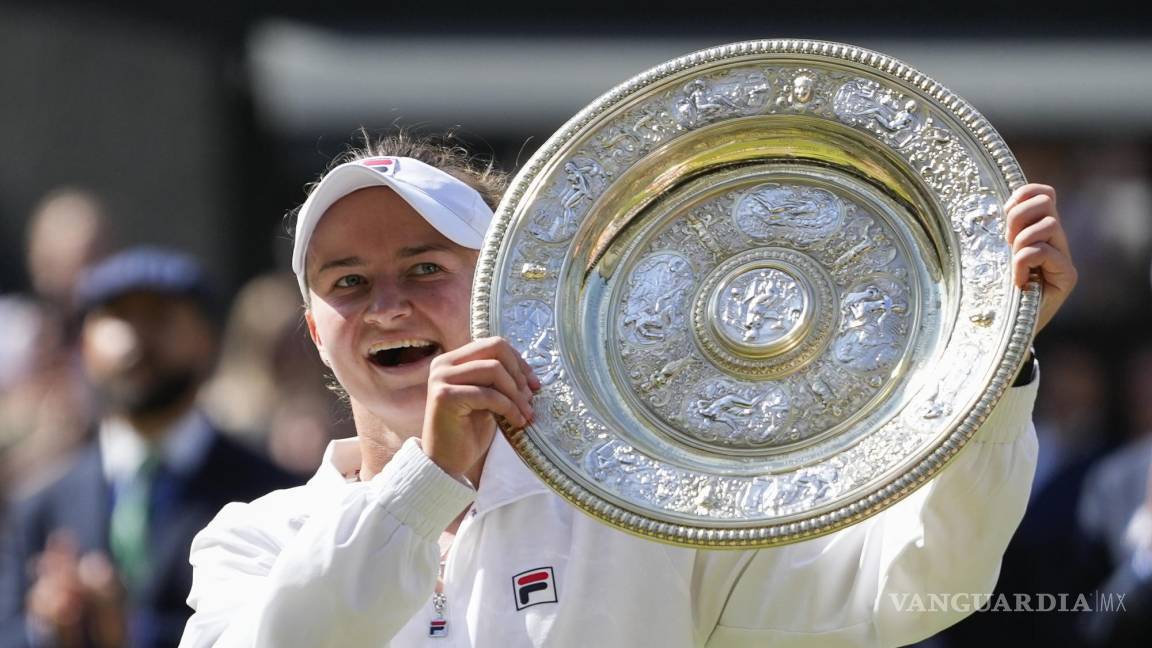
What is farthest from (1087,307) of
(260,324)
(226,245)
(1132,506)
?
(226,245)

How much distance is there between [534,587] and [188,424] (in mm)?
2872

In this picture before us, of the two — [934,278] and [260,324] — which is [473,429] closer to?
[934,278]

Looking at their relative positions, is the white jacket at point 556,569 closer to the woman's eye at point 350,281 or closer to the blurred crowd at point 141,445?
the woman's eye at point 350,281

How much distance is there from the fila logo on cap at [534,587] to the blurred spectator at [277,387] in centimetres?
349

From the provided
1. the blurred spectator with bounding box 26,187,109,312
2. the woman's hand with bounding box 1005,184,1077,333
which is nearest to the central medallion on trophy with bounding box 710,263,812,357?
the woman's hand with bounding box 1005,184,1077,333

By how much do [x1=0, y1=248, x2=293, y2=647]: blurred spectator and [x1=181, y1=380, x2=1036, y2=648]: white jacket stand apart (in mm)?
2119

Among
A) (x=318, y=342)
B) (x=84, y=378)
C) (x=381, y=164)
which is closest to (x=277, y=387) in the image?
(x=84, y=378)

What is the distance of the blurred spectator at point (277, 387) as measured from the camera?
676 cm

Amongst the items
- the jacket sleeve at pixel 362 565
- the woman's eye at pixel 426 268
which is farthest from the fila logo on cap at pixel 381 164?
the jacket sleeve at pixel 362 565

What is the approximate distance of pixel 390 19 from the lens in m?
10.2

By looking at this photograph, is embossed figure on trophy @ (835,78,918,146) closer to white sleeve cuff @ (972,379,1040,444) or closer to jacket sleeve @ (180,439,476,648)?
white sleeve cuff @ (972,379,1040,444)

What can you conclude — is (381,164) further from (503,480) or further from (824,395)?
(824,395)

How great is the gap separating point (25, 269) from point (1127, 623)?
17.5 ft

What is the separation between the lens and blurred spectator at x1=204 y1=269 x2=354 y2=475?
676cm
